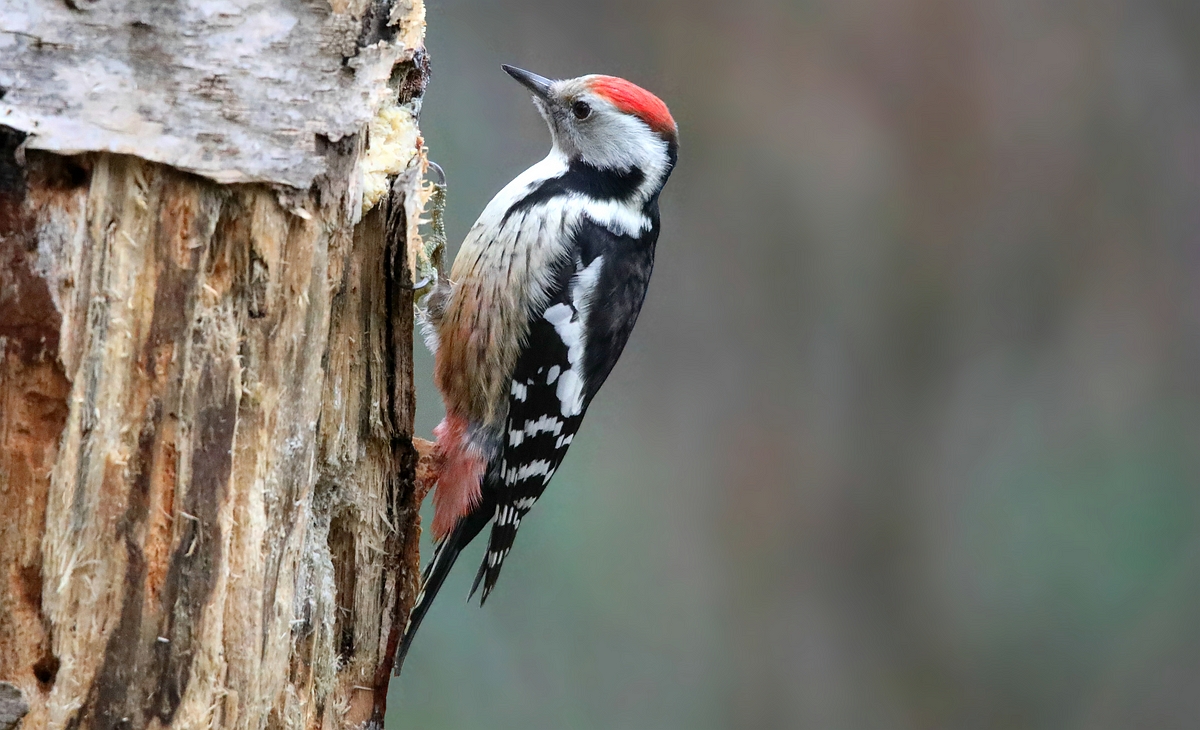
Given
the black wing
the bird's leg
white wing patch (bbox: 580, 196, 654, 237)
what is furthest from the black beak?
the bird's leg

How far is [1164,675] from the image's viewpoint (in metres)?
5.60

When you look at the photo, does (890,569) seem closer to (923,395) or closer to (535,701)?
(923,395)

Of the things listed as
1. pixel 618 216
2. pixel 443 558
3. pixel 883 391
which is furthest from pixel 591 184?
pixel 883 391

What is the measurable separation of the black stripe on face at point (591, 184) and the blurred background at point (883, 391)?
1.94 m

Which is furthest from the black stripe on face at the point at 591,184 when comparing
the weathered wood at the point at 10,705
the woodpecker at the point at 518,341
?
the weathered wood at the point at 10,705

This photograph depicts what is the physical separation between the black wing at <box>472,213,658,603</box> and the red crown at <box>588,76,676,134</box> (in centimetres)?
37

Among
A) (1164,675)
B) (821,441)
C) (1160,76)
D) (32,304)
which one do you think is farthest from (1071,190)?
(32,304)

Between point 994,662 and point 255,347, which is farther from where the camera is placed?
point 994,662

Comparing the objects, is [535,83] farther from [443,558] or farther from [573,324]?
[443,558]

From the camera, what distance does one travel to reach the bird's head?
313 cm

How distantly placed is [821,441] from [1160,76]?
246 cm

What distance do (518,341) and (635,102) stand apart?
31.1 inches

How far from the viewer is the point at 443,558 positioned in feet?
9.12

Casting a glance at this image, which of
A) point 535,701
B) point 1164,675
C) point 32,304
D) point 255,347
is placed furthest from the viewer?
point 1164,675
